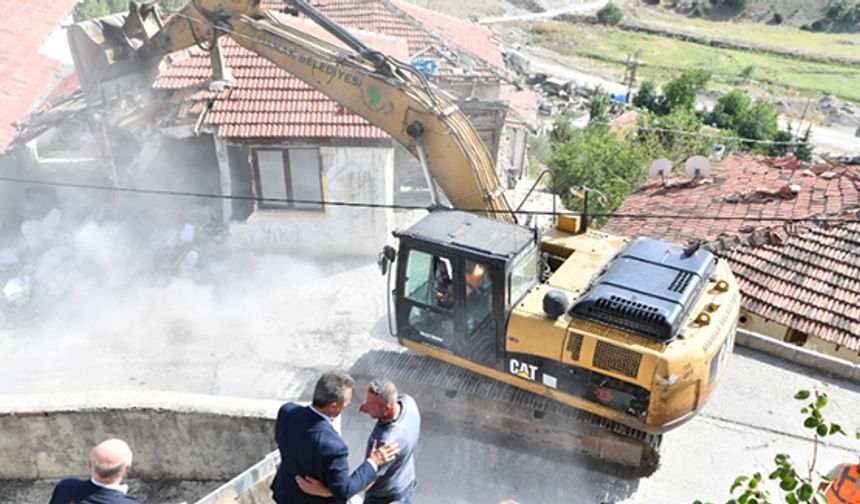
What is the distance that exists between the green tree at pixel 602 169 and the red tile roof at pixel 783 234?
299cm

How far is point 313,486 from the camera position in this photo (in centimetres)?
380

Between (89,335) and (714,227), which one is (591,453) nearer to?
(714,227)

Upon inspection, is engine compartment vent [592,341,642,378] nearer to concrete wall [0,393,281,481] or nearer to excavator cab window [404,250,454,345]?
excavator cab window [404,250,454,345]

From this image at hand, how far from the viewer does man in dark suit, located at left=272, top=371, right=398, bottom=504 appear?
3.70m

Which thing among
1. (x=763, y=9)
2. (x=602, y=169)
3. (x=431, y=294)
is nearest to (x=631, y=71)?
(x=602, y=169)

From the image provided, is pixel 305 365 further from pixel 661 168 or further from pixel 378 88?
pixel 661 168

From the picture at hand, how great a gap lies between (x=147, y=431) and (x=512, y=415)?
3525 mm

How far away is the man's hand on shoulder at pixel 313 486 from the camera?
3795 millimetres

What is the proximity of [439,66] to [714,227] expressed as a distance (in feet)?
23.3

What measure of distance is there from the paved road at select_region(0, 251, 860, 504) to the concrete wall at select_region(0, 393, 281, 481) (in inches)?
62.4

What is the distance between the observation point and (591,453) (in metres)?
6.68

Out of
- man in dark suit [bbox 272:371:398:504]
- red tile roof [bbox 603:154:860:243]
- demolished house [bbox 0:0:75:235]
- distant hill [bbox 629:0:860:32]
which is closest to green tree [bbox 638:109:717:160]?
red tile roof [bbox 603:154:860:243]

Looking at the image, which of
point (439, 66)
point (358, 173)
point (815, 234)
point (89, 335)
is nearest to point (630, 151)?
point (439, 66)

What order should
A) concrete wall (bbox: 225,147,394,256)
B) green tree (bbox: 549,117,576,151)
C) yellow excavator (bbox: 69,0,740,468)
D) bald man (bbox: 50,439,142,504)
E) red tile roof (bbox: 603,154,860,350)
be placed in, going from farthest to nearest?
1. green tree (bbox: 549,117,576,151)
2. concrete wall (bbox: 225,147,394,256)
3. red tile roof (bbox: 603,154,860,350)
4. yellow excavator (bbox: 69,0,740,468)
5. bald man (bbox: 50,439,142,504)
